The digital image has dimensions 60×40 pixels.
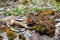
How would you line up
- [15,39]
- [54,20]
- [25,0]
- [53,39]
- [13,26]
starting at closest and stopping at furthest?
[15,39]
[53,39]
[13,26]
[54,20]
[25,0]

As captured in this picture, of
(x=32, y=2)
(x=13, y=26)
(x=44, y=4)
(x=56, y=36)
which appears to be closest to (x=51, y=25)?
(x=56, y=36)

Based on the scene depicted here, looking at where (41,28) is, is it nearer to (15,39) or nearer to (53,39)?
(53,39)

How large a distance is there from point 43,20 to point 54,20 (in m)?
0.38

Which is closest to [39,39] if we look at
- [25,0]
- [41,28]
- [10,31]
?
[41,28]

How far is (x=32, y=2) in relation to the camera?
30.3 ft

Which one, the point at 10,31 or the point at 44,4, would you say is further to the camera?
the point at 44,4

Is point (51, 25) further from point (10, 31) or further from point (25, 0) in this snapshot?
point (25, 0)

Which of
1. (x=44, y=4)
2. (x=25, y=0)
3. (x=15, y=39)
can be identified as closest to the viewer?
(x=15, y=39)

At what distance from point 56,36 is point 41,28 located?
385 mm

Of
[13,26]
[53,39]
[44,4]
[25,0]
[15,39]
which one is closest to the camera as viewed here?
[15,39]

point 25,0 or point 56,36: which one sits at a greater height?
point 56,36

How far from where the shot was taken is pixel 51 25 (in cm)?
521

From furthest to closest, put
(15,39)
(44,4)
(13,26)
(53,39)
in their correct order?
1. (44,4)
2. (13,26)
3. (53,39)
4. (15,39)

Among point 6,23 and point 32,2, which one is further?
point 32,2
